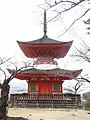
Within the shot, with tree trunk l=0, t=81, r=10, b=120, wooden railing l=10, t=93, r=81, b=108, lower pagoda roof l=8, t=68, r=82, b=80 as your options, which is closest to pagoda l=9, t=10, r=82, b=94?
lower pagoda roof l=8, t=68, r=82, b=80

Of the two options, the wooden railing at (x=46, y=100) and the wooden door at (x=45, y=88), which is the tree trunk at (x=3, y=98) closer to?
the wooden railing at (x=46, y=100)

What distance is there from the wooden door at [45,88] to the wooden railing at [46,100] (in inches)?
96.3

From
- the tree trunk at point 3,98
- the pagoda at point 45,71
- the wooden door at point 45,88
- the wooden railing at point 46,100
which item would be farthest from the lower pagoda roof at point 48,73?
the tree trunk at point 3,98

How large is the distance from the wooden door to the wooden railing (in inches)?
96.3

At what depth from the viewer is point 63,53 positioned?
3972 centimetres

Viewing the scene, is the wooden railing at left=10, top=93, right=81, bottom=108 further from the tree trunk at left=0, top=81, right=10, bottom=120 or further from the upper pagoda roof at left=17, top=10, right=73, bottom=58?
the tree trunk at left=0, top=81, right=10, bottom=120

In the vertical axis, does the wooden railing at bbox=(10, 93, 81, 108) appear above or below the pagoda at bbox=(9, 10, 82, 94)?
below

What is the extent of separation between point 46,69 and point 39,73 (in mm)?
1218

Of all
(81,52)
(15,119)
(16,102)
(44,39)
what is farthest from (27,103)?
(81,52)

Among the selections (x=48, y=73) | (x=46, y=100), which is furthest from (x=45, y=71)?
(x=46, y=100)

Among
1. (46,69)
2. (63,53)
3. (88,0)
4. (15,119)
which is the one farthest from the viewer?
(63,53)

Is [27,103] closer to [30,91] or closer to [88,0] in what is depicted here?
[30,91]

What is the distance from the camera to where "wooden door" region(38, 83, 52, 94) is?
122 ft

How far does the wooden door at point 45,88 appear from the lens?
122 ft
